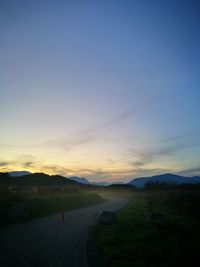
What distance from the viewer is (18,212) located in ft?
80.7

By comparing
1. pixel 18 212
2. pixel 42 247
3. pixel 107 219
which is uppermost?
pixel 18 212

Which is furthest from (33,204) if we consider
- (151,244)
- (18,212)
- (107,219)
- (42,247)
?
(151,244)

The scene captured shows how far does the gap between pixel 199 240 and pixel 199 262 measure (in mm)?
4149

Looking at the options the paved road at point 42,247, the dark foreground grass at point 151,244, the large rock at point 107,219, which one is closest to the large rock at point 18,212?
the paved road at point 42,247

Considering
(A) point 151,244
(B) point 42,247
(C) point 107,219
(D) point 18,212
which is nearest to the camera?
(B) point 42,247

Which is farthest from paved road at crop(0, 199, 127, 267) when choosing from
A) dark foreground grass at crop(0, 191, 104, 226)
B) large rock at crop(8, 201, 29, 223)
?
dark foreground grass at crop(0, 191, 104, 226)

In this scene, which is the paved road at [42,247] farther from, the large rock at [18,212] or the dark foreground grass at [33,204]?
the dark foreground grass at [33,204]

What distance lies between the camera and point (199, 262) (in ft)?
38.7

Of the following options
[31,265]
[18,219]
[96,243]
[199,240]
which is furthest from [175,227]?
[18,219]

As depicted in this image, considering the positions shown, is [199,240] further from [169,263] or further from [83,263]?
[83,263]

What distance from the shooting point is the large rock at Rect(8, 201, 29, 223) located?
23984 mm

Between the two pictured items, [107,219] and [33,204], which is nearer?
[107,219]

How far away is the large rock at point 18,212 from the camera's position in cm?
2398

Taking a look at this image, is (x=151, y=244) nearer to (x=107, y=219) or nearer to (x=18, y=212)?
(x=107, y=219)
